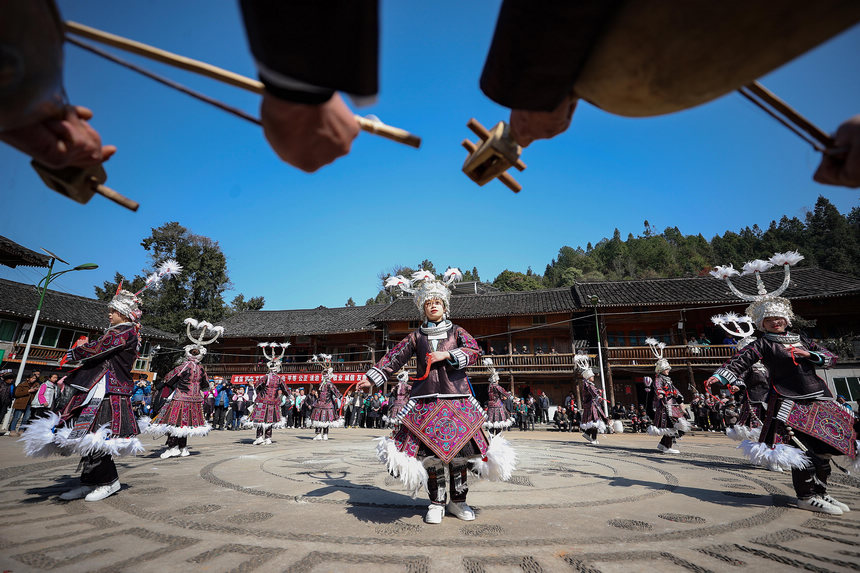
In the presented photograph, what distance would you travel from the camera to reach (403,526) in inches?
119

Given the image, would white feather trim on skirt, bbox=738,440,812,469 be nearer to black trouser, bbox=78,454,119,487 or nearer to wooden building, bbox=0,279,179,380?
black trouser, bbox=78,454,119,487

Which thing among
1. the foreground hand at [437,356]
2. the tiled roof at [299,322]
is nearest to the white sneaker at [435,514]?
the foreground hand at [437,356]

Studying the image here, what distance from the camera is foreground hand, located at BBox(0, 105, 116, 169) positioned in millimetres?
999

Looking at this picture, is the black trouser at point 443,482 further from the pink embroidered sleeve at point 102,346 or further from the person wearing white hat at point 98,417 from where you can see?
the pink embroidered sleeve at point 102,346

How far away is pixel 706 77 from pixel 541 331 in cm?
2344

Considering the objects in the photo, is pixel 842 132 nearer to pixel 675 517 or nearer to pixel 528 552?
pixel 528 552

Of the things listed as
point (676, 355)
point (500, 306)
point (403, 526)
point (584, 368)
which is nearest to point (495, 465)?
point (403, 526)

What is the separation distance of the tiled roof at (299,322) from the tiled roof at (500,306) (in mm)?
2316

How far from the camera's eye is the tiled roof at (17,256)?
9.12 metres

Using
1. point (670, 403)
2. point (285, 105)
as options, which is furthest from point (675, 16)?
point (670, 403)

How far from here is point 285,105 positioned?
38.3 inches

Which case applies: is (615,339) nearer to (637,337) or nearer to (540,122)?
(637,337)

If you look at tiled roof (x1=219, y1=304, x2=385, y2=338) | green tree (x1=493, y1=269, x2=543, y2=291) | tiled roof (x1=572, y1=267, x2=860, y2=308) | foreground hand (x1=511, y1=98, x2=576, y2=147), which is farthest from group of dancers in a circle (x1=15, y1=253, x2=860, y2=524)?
green tree (x1=493, y1=269, x2=543, y2=291)

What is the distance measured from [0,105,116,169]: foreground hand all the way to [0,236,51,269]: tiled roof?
11.0 metres
